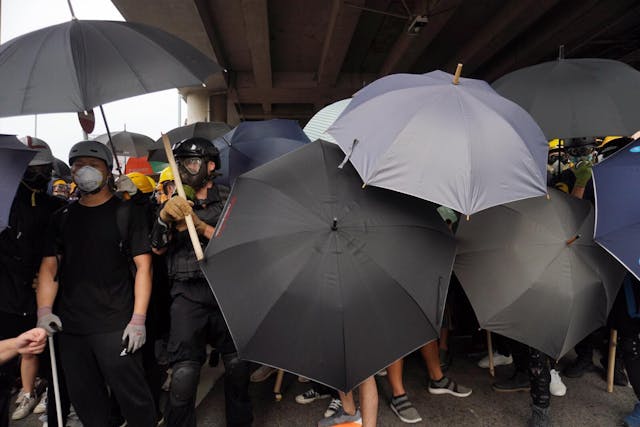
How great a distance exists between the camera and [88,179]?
2611 mm

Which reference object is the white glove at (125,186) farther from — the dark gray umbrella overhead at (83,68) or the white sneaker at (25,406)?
the white sneaker at (25,406)

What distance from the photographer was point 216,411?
141 inches

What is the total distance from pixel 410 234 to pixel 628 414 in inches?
121

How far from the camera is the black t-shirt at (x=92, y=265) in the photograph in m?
2.66

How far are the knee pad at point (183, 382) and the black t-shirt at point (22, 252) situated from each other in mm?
1083

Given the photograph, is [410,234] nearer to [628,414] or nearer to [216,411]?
[216,411]

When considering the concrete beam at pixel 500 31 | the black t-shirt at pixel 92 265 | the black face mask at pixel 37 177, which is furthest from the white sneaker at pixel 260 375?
the concrete beam at pixel 500 31

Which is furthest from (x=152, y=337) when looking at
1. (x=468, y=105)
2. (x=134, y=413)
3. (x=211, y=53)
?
(x=211, y=53)

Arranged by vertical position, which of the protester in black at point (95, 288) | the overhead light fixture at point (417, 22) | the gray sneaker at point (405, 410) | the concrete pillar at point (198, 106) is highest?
the overhead light fixture at point (417, 22)

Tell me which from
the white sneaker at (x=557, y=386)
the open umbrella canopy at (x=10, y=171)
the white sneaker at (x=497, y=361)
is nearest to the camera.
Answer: the open umbrella canopy at (x=10, y=171)

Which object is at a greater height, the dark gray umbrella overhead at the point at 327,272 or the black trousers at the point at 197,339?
the dark gray umbrella overhead at the point at 327,272

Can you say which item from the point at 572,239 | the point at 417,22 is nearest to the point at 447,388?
the point at 572,239

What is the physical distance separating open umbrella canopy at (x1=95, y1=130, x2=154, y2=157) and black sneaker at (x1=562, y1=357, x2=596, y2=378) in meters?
6.89

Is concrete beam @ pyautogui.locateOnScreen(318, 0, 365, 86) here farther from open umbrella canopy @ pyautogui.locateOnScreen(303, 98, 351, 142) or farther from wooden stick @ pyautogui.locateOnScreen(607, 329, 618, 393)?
wooden stick @ pyautogui.locateOnScreen(607, 329, 618, 393)
